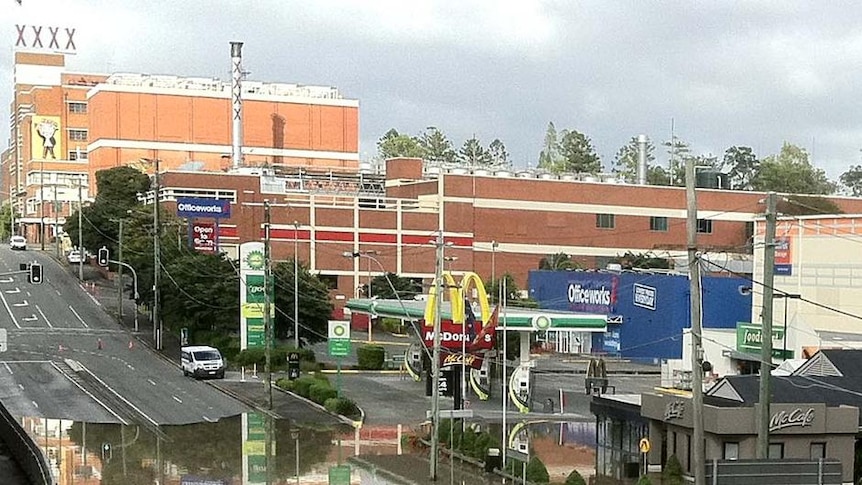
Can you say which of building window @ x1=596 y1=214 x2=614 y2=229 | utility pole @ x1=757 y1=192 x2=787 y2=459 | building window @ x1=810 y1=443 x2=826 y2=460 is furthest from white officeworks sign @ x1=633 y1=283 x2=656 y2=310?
utility pole @ x1=757 y1=192 x2=787 y2=459

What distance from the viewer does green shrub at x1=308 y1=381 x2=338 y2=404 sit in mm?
54219

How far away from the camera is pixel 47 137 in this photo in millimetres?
170500

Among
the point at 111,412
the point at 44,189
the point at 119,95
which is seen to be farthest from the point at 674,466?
the point at 44,189

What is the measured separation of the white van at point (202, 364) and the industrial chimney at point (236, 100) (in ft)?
215

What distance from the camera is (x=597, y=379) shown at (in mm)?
57938

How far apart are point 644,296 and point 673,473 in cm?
5040

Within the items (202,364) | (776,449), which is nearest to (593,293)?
(202,364)

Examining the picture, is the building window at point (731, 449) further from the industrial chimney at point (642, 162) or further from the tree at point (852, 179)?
the tree at point (852, 179)

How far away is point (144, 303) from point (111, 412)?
36.2m

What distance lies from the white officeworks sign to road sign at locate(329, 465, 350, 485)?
48.1m

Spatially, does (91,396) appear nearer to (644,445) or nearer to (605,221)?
(644,445)

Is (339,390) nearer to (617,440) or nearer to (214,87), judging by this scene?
(617,440)

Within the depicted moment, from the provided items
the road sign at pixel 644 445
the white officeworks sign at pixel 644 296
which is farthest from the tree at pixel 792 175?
the road sign at pixel 644 445

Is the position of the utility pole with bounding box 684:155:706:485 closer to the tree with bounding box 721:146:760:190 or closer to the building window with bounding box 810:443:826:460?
the building window with bounding box 810:443:826:460
